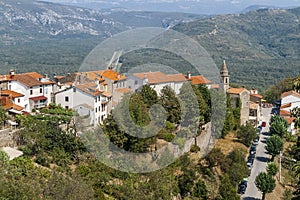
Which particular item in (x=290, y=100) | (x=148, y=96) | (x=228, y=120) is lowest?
(x=228, y=120)

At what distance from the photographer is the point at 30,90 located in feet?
81.1

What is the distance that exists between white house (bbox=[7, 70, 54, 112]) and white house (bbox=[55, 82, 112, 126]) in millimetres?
1028

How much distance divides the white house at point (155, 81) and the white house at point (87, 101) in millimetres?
3179

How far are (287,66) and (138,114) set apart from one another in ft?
311

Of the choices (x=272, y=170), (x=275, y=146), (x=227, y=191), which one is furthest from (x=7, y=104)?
(x=275, y=146)

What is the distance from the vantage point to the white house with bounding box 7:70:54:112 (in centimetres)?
2453

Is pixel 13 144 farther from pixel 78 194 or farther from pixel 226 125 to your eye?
pixel 226 125

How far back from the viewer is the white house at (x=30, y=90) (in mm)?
24531

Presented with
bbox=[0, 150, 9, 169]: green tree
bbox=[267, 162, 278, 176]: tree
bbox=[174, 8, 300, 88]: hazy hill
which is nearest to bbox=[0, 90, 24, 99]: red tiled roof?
bbox=[0, 150, 9, 169]: green tree

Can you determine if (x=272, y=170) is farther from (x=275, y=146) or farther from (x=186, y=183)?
(x=186, y=183)

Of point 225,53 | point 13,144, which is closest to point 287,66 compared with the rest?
point 225,53

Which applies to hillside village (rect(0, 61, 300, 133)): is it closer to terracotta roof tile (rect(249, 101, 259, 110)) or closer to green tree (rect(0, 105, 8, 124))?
green tree (rect(0, 105, 8, 124))

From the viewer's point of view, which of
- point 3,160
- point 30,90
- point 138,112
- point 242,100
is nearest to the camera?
point 3,160

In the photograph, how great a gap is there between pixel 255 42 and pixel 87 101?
138 metres
